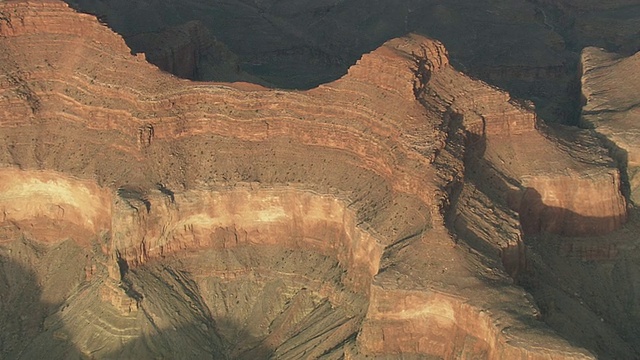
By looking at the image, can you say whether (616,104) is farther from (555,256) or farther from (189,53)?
(189,53)

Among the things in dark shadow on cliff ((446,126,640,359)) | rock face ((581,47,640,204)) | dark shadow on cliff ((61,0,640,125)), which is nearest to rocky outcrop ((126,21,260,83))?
dark shadow on cliff ((61,0,640,125))

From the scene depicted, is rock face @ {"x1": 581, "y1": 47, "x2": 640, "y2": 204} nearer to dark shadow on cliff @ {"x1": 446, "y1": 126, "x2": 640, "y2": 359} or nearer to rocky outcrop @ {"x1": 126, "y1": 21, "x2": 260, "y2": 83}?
dark shadow on cliff @ {"x1": 446, "y1": 126, "x2": 640, "y2": 359}

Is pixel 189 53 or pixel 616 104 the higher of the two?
pixel 616 104

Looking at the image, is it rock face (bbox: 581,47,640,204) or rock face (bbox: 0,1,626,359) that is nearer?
rock face (bbox: 0,1,626,359)

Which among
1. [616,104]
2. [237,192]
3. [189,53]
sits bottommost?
[189,53]

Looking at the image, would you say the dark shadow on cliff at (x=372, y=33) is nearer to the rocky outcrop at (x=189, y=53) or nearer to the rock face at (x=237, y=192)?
the rocky outcrop at (x=189, y=53)

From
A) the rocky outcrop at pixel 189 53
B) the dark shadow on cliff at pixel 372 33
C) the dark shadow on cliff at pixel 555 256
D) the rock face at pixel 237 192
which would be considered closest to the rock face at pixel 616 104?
the rock face at pixel 237 192

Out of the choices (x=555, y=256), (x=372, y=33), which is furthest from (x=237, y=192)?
(x=372, y=33)

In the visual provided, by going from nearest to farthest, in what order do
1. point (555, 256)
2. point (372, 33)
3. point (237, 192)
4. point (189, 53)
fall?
point (237, 192) < point (555, 256) < point (189, 53) < point (372, 33)

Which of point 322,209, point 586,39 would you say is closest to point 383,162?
point 322,209
